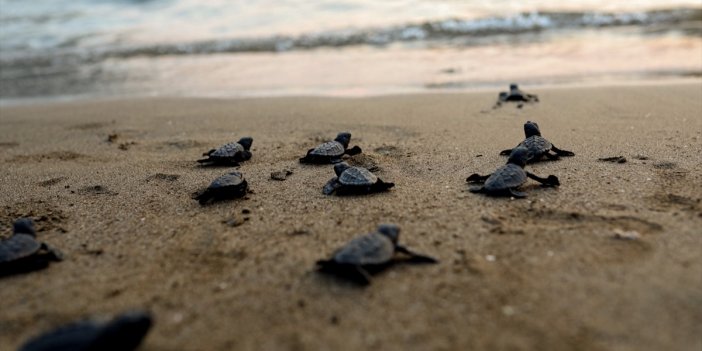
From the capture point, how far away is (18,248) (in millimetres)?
2486

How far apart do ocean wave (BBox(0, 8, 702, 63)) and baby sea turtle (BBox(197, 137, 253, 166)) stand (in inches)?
255

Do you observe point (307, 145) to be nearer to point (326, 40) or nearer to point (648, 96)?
point (648, 96)

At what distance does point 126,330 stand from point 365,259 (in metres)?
0.94

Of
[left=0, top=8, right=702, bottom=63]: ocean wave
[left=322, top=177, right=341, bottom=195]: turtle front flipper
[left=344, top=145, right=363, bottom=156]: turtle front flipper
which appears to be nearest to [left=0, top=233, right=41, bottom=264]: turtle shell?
[left=322, top=177, right=341, bottom=195]: turtle front flipper

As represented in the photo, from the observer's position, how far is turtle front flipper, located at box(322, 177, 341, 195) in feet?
10.9

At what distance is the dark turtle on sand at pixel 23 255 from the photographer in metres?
2.45

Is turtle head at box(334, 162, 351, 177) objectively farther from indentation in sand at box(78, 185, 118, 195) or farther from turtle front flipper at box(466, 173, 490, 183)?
indentation in sand at box(78, 185, 118, 195)

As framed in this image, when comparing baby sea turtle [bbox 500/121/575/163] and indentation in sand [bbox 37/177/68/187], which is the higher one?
baby sea turtle [bbox 500/121/575/163]

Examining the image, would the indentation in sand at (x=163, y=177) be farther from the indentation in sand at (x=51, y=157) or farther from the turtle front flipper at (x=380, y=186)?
the turtle front flipper at (x=380, y=186)

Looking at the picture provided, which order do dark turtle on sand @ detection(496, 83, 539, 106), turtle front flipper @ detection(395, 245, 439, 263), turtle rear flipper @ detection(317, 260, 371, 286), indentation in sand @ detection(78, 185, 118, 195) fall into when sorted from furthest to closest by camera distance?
dark turtle on sand @ detection(496, 83, 539, 106) < indentation in sand @ detection(78, 185, 118, 195) < turtle front flipper @ detection(395, 245, 439, 263) < turtle rear flipper @ detection(317, 260, 371, 286)

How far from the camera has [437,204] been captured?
3.05m

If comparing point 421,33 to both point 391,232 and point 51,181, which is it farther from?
point 391,232

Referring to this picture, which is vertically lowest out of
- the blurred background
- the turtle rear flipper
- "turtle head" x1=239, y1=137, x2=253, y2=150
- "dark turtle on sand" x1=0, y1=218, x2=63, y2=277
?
the turtle rear flipper

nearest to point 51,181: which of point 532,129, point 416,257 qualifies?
point 416,257
